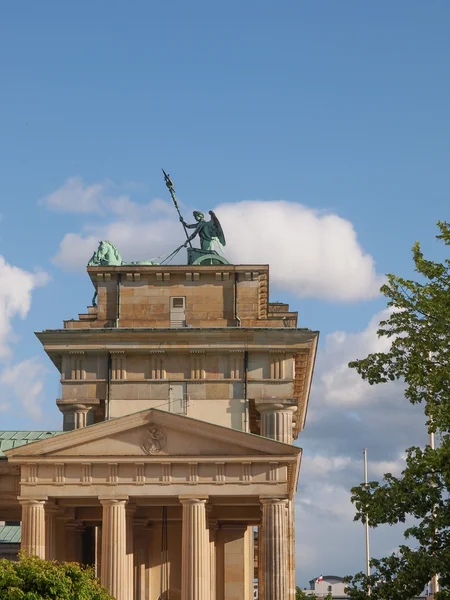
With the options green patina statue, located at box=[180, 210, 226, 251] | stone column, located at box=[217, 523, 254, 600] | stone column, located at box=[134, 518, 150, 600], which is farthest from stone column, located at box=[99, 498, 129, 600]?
green patina statue, located at box=[180, 210, 226, 251]

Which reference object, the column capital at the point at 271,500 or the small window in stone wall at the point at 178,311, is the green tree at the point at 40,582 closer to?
the column capital at the point at 271,500

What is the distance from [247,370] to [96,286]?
1189cm

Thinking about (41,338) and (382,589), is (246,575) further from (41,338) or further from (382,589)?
(382,589)

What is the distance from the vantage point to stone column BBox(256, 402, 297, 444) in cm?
8625

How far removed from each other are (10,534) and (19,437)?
90.9ft

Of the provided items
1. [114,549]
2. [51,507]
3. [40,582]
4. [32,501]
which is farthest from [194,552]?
[40,582]

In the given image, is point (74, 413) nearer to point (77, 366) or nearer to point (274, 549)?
point (77, 366)

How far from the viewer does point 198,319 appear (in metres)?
89.7

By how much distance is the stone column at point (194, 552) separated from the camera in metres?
73.5

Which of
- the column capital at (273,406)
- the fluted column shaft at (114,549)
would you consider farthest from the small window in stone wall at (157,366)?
the fluted column shaft at (114,549)

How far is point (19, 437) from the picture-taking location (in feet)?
304

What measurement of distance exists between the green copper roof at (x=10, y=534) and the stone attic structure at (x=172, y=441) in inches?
952

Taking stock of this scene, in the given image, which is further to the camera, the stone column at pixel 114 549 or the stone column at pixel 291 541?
the stone column at pixel 291 541

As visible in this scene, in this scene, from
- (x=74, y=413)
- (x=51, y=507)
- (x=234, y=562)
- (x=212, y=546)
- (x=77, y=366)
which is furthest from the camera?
(x=234, y=562)
